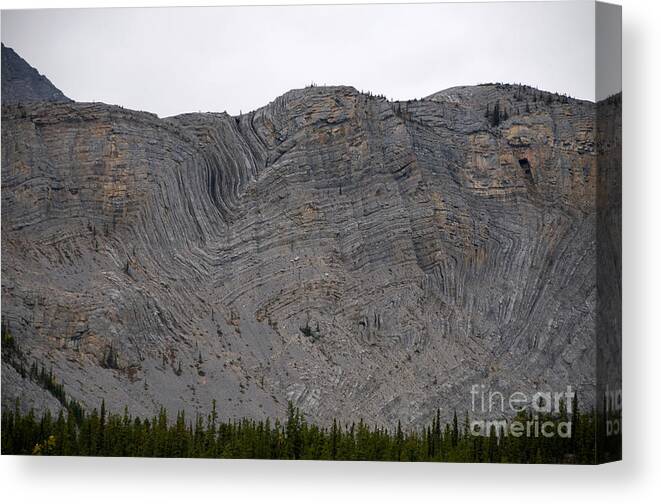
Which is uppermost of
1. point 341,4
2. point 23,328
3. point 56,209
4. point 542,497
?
point 341,4

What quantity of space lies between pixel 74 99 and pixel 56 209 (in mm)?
1212

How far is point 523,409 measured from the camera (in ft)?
49.0

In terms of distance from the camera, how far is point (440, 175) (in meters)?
15.7

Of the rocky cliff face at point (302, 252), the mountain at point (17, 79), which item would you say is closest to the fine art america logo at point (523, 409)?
the rocky cliff face at point (302, 252)

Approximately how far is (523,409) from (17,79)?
6.39 metres

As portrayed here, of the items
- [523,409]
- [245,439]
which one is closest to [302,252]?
[245,439]

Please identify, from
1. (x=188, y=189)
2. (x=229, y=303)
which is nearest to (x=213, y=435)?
(x=229, y=303)

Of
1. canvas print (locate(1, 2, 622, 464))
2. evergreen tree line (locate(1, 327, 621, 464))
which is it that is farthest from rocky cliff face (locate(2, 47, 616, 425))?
evergreen tree line (locate(1, 327, 621, 464))

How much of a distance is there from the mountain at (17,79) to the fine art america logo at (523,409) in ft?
18.6

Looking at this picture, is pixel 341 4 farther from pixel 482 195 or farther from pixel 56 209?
pixel 56 209

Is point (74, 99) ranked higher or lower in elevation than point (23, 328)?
higher

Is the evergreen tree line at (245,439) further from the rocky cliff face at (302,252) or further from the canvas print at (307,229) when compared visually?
the rocky cliff face at (302,252)

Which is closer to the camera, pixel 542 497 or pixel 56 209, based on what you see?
pixel 542 497

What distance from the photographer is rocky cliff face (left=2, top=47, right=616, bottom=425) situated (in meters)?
15.3
